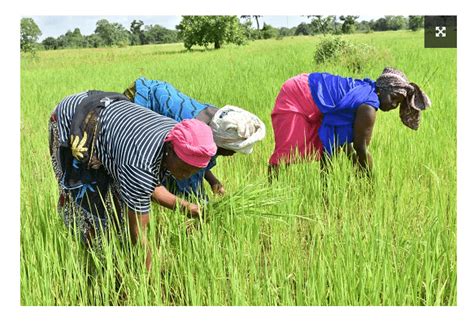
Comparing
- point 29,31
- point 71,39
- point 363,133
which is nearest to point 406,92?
point 363,133

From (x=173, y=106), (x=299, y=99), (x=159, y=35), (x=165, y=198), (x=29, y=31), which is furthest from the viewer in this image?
(x=299, y=99)

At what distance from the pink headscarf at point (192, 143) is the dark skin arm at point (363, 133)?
98 centimetres

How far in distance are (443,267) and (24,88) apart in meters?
2.87

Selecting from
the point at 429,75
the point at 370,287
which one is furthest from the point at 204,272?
the point at 429,75

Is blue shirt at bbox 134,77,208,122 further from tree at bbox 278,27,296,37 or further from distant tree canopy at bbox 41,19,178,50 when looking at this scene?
tree at bbox 278,27,296,37

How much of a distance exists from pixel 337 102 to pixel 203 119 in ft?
2.77

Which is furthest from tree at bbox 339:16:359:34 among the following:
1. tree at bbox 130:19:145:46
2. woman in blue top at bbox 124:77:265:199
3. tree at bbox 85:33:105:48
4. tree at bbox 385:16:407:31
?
tree at bbox 85:33:105:48

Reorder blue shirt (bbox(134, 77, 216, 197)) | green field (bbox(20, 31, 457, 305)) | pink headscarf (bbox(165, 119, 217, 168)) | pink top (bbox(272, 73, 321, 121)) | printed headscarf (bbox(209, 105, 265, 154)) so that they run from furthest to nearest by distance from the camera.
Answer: pink top (bbox(272, 73, 321, 121)), blue shirt (bbox(134, 77, 216, 197)), printed headscarf (bbox(209, 105, 265, 154)), green field (bbox(20, 31, 457, 305)), pink headscarf (bbox(165, 119, 217, 168))

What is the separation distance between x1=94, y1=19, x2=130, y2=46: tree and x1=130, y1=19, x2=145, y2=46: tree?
3cm

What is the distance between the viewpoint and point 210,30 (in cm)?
248

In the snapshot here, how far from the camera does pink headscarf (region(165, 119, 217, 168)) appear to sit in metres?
1.41

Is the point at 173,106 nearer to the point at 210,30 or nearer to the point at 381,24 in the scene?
the point at 210,30

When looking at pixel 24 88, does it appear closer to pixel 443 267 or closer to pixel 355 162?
pixel 355 162

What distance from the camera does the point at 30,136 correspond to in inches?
114
